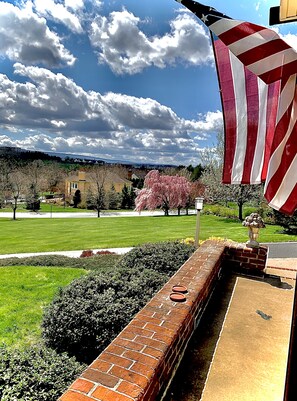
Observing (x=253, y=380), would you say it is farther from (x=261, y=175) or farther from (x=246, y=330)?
(x=261, y=175)

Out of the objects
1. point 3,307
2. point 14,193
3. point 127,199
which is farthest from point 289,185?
point 127,199

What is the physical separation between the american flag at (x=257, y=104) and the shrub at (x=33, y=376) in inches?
102

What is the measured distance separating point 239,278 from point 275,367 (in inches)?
87.4

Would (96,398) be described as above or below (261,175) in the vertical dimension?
below

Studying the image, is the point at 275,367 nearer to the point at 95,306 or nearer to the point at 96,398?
the point at 96,398

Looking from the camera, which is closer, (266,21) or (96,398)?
(96,398)

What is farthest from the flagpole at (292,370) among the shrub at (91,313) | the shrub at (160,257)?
the shrub at (160,257)

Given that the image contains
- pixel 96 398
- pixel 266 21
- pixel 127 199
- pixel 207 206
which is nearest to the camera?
pixel 96 398

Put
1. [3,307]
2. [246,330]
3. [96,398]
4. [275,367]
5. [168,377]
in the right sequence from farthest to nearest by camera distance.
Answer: [3,307] < [246,330] < [275,367] < [168,377] < [96,398]

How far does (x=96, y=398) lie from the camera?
5.28 ft

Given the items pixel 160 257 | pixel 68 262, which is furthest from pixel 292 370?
pixel 68 262

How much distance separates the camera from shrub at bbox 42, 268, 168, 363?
4.39m

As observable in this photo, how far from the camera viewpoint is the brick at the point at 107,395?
1604mm

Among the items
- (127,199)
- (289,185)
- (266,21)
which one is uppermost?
(266,21)
